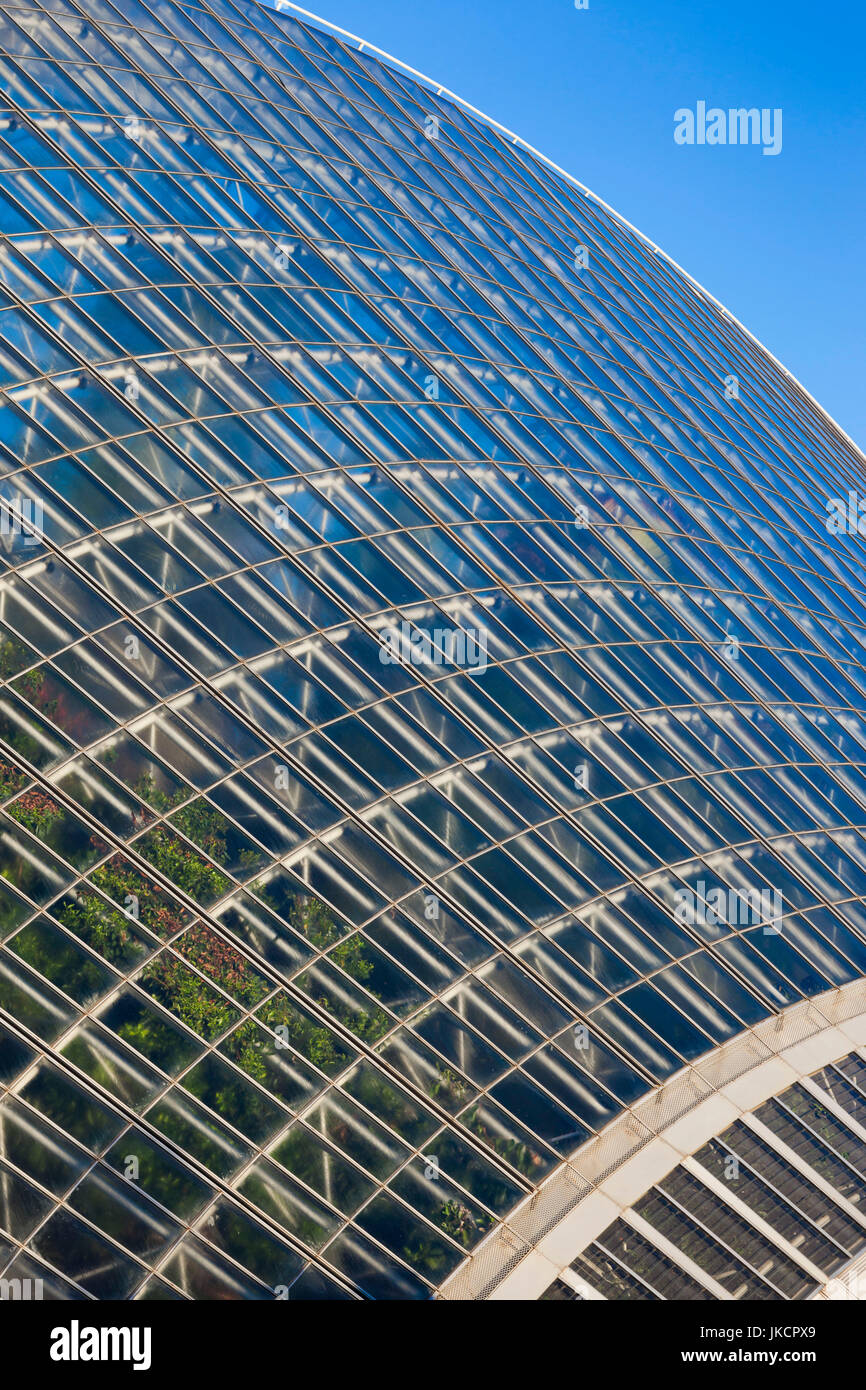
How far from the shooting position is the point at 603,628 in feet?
116

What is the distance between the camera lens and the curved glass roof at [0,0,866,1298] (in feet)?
70.0

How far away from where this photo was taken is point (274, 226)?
124ft

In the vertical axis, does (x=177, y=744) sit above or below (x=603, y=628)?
below

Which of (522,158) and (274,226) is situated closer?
(274,226)

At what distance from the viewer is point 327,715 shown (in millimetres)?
26719

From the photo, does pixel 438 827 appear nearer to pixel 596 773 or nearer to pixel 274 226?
pixel 596 773

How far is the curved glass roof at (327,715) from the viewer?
21.3 metres
